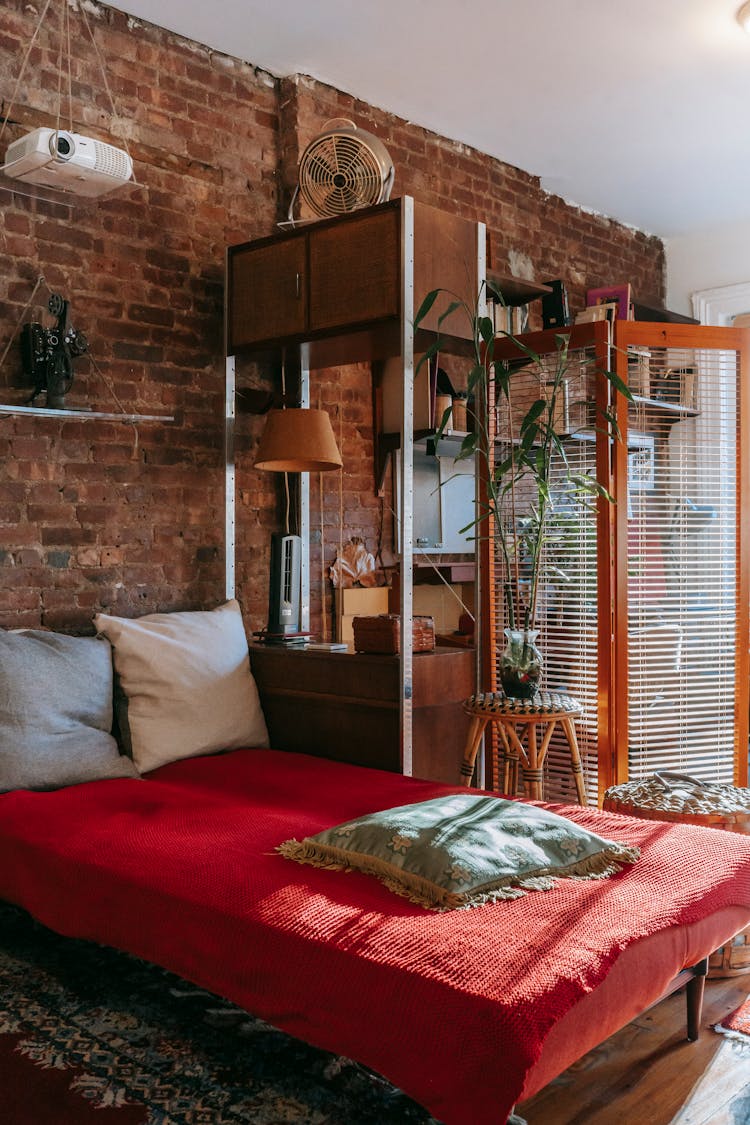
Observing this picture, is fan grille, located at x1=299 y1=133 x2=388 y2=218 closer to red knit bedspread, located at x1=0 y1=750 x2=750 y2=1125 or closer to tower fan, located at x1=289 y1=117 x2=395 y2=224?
tower fan, located at x1=289 y1=117 x2=395 y2=224

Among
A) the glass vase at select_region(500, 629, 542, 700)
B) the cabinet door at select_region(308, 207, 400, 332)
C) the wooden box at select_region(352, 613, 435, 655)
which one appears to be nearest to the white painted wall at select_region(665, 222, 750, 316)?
the cabinet door at select_region(308, 207, 400, 332)

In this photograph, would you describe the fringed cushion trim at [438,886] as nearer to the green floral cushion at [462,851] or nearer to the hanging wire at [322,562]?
the green floral cushion at [462,851]

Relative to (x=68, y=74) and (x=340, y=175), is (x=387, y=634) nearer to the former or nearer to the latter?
(x=340, y=175)

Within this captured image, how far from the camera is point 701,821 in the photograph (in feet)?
9.62

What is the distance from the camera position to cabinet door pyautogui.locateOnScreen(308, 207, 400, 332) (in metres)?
3.51

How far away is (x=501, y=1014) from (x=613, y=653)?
250cm

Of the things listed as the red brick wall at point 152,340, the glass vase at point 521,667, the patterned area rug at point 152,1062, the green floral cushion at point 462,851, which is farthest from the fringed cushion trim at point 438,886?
the red brick wall at point 152,340

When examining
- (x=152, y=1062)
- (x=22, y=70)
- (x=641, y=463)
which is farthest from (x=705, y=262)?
(x=152, y=1062)

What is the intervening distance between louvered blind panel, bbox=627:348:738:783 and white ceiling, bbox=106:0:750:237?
3.99 ft

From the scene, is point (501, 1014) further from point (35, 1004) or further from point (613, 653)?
point (613, 653)

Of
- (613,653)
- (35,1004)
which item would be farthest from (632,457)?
(35,1004)

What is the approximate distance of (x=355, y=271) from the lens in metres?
3.61

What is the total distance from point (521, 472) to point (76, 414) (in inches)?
67.5

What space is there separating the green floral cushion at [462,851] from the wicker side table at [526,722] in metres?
0.99
